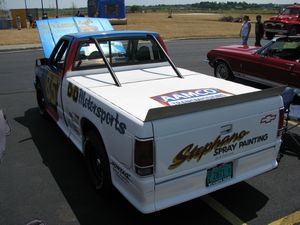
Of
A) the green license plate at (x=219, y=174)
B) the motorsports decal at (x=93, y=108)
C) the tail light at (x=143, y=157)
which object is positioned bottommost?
the green license plate at (x=219, y=174)

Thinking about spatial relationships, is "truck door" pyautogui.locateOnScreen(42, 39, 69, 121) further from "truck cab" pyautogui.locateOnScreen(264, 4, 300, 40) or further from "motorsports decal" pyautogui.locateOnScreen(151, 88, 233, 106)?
"truck cab" pyautogui.locateOnScreen(264, 4, 300, 40)

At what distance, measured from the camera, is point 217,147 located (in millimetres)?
3178

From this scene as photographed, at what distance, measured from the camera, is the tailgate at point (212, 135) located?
114 inches

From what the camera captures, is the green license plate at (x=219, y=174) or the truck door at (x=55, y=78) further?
the truck door at (x=55, y=78)

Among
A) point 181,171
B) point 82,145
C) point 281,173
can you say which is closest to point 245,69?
point 281,173

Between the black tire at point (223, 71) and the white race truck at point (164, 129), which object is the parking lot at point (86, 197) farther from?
the black tire at point (223, 71)

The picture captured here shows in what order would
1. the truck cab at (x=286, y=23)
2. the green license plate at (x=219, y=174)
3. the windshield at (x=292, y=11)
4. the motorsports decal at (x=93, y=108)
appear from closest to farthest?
the motorsports decal at (x=93, y=108), the green license plate at (x=219, y=174), the truck cab at (x=286, y=23), the windshield at (x=292, y=11)

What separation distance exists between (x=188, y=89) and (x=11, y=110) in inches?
184

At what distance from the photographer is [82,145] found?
421 centimetres

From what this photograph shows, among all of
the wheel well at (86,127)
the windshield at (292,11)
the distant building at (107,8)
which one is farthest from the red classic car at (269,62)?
the distant building at (107,8)

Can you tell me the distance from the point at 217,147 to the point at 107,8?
106 feet

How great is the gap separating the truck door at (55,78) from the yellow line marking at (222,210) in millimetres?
2444

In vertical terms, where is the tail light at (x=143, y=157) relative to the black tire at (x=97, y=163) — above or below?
above

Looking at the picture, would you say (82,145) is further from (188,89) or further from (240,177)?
(240,177)
